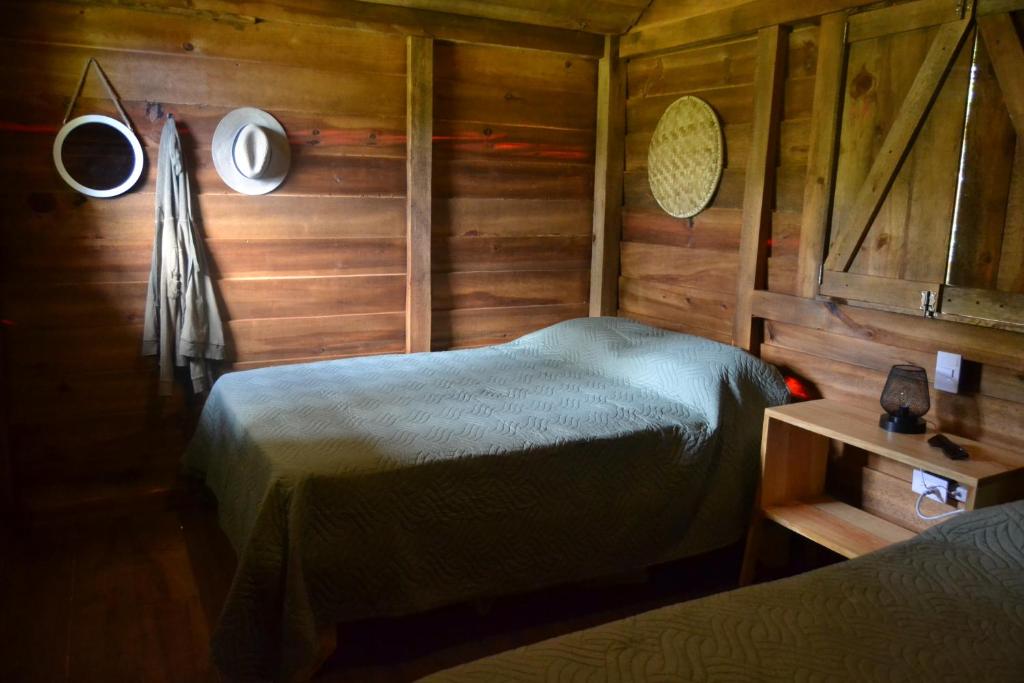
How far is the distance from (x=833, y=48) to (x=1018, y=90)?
68 centimetres

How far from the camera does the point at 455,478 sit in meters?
2.21

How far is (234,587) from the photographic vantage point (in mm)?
1993

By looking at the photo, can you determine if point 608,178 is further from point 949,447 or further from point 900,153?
point 949,447

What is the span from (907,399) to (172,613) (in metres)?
2.27

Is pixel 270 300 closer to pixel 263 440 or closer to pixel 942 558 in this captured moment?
pixel 263 440

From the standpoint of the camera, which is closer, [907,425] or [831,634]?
[831,634]

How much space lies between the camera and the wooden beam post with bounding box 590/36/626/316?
3828mm

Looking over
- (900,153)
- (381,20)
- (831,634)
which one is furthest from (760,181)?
(831,634)

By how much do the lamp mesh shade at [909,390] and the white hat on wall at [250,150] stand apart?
232cm

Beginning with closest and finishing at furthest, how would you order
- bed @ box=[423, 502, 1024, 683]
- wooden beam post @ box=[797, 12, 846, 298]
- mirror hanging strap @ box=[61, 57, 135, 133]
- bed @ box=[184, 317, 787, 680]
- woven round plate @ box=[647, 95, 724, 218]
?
1. bed @ box=[423, 502, 1024, 683]
2. bed @ box=[184, 317, 787, 680]
3. wooden beam post @ box=[797, 12, 846, 298]
4. mirror hanging strap @ box=[61, 57, 135, 133]
5. woven round plate @ box=[647, 95, 724, 218]

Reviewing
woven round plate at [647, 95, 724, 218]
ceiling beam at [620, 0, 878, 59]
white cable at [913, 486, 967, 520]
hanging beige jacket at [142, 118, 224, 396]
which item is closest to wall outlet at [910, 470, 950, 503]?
white cable at [913, 486, 967, 520]

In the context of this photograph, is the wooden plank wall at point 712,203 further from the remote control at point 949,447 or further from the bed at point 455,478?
the remote control at point 949,447

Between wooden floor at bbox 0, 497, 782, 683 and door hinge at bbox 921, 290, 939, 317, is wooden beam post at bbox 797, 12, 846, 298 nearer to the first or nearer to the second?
door hinge at bbox 921, 290, 939, 317

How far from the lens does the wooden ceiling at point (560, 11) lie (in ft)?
11.3
